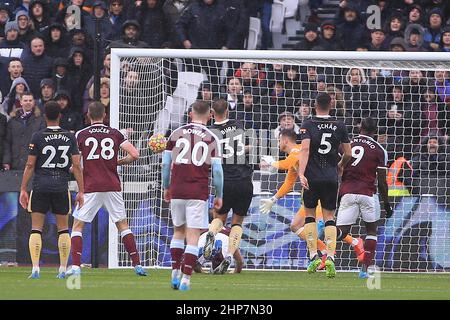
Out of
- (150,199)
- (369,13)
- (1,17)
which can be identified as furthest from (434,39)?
A: (1,17)

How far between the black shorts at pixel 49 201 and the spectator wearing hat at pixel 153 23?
732 cm

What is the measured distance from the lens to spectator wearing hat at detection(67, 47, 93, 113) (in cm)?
2077

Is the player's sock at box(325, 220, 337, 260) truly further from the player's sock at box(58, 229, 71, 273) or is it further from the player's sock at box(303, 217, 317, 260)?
the player's sock at box(58, 229, 71, 273)

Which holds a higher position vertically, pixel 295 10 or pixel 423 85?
pixel 295 10

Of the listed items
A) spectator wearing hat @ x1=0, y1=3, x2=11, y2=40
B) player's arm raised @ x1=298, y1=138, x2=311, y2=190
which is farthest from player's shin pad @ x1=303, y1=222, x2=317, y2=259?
spectator wearing hat @ x1=0, y1=3, x2=11, y2=40

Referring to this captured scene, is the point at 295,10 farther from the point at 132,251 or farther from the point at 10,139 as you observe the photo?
the point at 132,251

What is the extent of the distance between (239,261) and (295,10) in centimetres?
784

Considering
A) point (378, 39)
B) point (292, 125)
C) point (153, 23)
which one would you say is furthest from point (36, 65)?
point (378, 39)

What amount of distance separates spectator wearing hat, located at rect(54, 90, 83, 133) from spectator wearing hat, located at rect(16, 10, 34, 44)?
2.47 m

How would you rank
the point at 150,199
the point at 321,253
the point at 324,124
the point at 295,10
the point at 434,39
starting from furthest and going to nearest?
the point at 295,10 < the point at 434,39 < the point at 150,199 < the point at 321,253 < the point at 324,124

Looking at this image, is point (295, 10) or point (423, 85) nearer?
point (423, 85)

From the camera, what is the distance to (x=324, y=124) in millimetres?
15586

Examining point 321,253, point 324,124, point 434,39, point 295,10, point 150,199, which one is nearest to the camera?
point 324,124

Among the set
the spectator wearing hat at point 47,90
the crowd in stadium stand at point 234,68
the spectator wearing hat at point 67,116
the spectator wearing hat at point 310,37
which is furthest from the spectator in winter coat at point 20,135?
the spectator wearing hat at point 310,37
